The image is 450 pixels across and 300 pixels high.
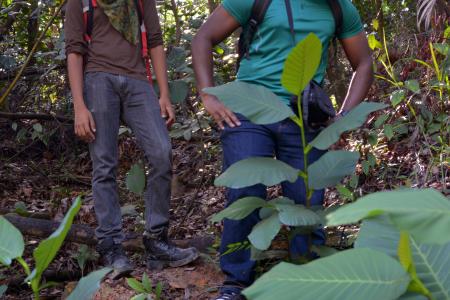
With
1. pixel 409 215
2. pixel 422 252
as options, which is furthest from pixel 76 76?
pixel 409 215

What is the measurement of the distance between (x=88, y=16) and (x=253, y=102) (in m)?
1.73

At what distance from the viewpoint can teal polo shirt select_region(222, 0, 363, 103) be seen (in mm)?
2824

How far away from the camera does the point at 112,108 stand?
3.54 m

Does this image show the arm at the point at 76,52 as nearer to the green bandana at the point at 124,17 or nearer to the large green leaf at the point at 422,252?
the green bandana at the point at 124,17

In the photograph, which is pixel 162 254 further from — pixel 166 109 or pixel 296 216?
pixel 296 216

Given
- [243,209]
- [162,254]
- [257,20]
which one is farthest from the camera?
[162,254]

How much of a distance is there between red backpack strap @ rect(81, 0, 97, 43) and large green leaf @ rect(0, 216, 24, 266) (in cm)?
255

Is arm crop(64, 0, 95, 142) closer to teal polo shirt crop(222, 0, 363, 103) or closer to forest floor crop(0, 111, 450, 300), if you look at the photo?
forest floor crop(0, 111, 450, 300)

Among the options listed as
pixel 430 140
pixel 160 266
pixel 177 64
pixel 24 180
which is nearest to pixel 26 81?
pixel 24 180

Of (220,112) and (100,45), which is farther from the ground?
(100,45)

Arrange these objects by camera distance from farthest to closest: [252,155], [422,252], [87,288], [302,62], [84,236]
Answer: [84,236] < [252,155] < [302,62] < [87,288] < [422,252]

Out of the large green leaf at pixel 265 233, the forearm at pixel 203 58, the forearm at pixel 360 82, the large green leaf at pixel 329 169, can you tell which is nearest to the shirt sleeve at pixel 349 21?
the forearm at pixel 360 82

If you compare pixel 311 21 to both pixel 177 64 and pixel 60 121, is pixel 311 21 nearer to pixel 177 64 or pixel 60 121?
pixel 177 64

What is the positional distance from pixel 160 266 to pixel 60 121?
8.58ft
